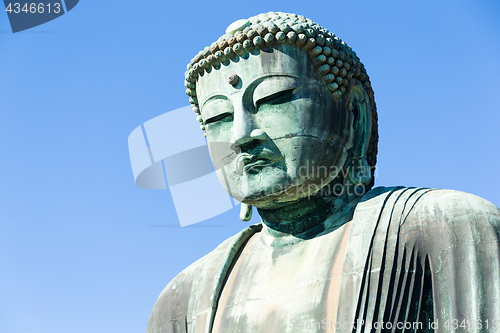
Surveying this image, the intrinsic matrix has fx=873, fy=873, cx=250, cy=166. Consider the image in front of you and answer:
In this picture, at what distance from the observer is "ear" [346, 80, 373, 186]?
32.4 ft

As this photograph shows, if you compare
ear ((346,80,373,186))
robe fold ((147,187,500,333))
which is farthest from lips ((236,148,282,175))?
robe fold ((147,187,500,333))

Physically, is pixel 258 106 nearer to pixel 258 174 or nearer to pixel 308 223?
pixel 258 174

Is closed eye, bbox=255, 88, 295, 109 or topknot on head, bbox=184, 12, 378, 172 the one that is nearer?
closed eye, bbox=255, 88, 295, 109

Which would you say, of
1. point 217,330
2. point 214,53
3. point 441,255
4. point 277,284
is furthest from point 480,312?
point 214,53

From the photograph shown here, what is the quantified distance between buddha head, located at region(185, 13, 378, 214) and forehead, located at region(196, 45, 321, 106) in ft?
0.04

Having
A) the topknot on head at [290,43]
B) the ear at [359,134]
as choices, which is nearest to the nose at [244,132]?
the topknot on head at [290,43]

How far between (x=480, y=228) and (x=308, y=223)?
6.83 ft

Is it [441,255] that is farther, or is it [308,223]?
[308,223]

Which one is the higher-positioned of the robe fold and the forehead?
the forehead

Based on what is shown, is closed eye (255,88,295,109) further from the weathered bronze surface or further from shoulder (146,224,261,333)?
shoulder (146,224,261,333)

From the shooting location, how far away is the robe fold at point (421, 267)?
8.20 meters

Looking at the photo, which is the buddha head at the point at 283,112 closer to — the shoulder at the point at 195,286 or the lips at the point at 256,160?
the lips at the point at 256,160

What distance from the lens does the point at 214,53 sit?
10008 millimetres

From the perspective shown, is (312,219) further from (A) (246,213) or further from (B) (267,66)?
(B) (267,66)
